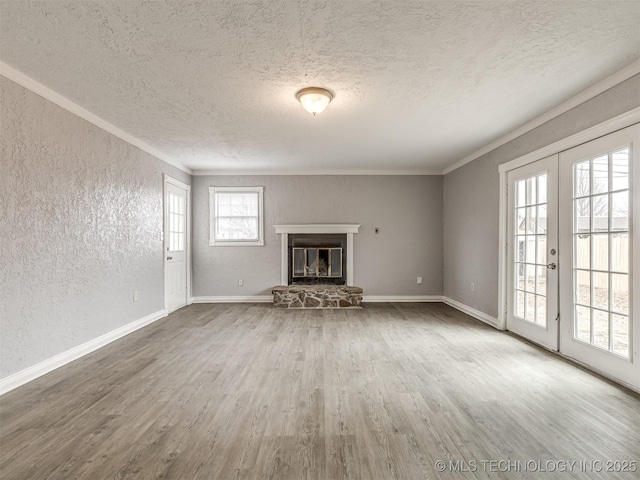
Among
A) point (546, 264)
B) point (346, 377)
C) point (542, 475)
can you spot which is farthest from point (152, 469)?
point (546, 264)

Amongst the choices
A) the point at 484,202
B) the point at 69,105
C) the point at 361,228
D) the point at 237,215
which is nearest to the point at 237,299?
the point at 237,215

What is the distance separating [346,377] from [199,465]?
4.46 feet

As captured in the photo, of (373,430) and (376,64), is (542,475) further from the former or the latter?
(376,64)

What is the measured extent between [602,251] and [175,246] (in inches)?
219

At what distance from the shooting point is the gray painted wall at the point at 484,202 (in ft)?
9.08

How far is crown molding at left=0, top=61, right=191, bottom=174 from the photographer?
8.19 feet

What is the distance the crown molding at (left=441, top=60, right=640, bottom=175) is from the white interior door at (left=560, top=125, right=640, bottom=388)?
0.41 meters

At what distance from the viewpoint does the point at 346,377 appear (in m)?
2.72

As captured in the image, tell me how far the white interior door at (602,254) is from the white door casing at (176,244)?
203 inches

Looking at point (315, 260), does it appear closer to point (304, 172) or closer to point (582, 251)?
point (304, 172)

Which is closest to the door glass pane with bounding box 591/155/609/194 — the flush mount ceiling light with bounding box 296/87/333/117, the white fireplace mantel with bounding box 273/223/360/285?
the flush mount ceiling light with bounding box 296/87/333/117

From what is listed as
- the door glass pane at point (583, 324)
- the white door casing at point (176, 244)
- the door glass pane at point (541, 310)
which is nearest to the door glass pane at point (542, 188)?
the door glass pane at point (541, 310)

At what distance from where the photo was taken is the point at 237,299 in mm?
6125

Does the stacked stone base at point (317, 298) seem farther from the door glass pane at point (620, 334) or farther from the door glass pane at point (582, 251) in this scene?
the door glass pane at point (620, 334)
